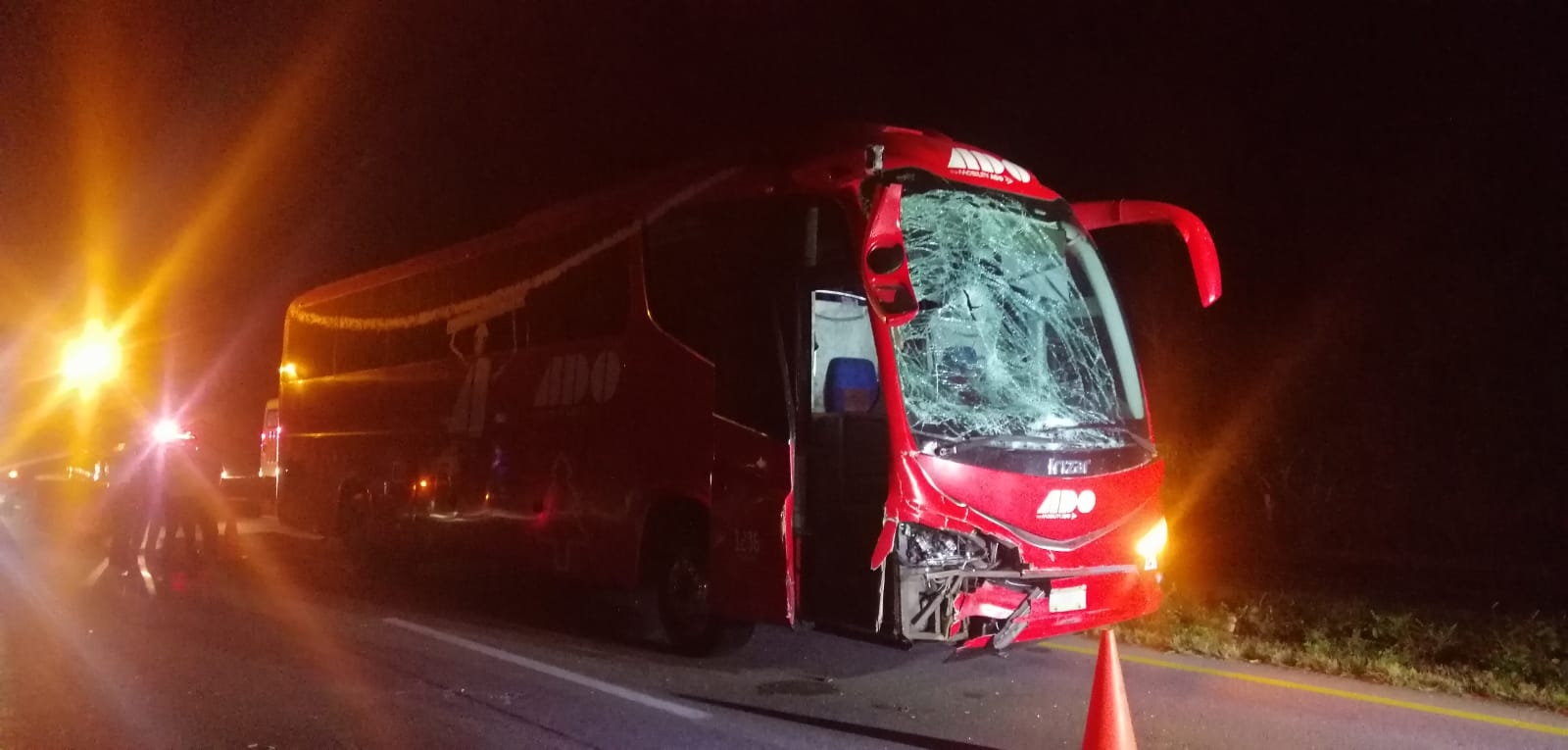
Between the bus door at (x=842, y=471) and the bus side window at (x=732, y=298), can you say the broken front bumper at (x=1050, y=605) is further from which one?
the bus side window at (x=732, y=298)

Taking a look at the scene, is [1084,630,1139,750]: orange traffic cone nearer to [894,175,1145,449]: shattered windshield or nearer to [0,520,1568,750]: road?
[0,520,1568,750]: road

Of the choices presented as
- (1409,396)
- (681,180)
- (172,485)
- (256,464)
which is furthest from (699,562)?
(256,464)

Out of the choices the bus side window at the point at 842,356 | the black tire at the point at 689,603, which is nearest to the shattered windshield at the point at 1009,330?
the bus side window at the point at 842,356

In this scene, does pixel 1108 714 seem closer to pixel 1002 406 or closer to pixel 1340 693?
pixel 1002 406

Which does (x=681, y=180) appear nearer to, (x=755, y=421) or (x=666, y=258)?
(x=666, y=258)

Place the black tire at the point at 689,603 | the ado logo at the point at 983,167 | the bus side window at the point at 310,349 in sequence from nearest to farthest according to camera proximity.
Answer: the ado logo at the point at 983,167 < the black tire at the point at 689,603 < the bus side window at the point at 310,349

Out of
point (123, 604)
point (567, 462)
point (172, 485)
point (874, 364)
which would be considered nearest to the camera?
point (874, 364)

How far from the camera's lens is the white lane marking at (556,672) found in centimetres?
670

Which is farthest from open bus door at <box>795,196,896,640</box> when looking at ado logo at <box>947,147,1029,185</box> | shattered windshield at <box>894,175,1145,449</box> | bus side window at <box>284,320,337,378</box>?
bus side window at <box>284,320,337,378</box>

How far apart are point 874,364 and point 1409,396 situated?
12484mm

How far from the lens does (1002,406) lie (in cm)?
677

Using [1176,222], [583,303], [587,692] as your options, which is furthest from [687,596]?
[1176,222]

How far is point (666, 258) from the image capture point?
8406 millimetres

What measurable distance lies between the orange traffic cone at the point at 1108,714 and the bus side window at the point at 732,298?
244cm
